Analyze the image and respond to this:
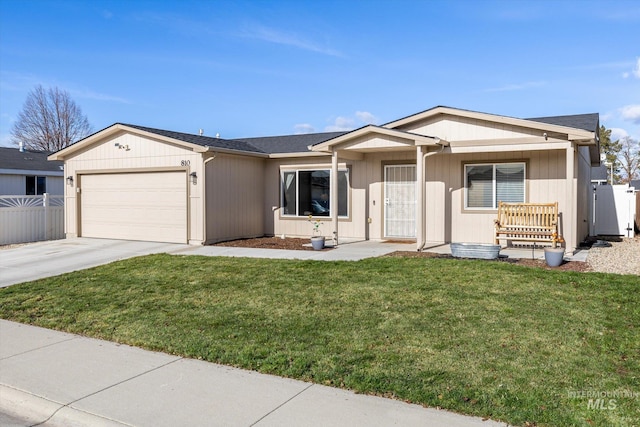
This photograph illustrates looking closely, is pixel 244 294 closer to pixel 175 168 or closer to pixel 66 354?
pixel 66 354

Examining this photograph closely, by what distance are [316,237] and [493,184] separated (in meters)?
4.65

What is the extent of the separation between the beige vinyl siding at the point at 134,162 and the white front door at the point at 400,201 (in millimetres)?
5067

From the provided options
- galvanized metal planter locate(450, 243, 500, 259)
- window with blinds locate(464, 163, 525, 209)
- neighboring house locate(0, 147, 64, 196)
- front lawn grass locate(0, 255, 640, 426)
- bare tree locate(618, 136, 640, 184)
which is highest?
bare tree locate(618, 136, 640, 184)

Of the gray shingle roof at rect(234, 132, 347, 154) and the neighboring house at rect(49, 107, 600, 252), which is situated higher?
the gray shingle roof at rect(234, 132, 347, 154)

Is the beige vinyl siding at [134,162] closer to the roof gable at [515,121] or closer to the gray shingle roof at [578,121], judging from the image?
the roof gable at [515,121]

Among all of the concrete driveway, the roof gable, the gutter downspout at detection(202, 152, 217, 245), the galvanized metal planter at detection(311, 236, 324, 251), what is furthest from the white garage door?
the roof gable

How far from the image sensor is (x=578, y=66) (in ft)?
49.6

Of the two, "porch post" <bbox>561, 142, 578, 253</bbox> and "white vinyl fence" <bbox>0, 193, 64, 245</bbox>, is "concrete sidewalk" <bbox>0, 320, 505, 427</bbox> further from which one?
A: "white vinyl fence" <bbox>0, 193, 64, 245</bbox>

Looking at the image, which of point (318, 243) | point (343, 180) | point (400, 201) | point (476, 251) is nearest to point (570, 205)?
point (476, 251)

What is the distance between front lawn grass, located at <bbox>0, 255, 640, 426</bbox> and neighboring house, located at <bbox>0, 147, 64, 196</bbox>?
652 inches

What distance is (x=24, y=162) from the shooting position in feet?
78.9

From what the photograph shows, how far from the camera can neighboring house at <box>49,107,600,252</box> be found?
11984mm

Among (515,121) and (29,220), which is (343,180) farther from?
(29,220)

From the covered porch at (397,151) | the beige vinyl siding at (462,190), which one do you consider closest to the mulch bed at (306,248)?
the covered porch at (397,151)
